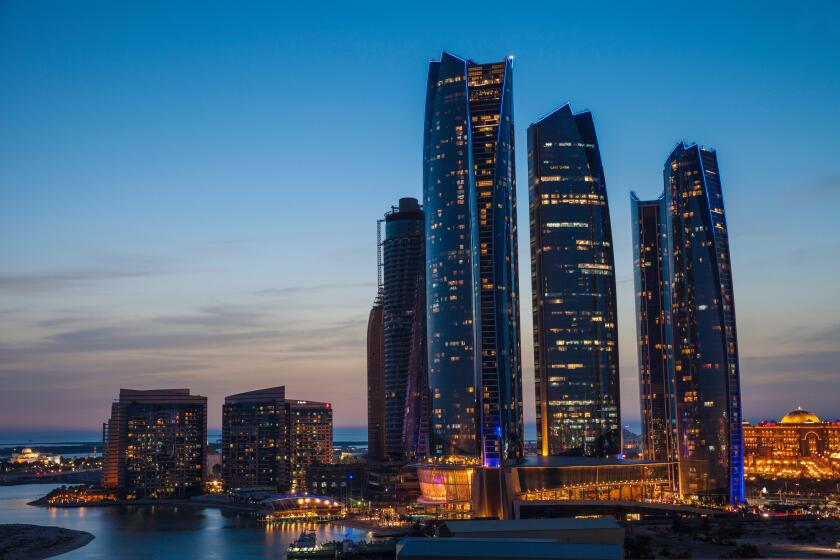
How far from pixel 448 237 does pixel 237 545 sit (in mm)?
76428

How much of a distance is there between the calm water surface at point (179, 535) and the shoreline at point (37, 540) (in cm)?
241

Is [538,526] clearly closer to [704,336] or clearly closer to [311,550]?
[311,550]

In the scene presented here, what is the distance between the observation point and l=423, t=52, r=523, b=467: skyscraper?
597 feet

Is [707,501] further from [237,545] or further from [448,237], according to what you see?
[237,545]

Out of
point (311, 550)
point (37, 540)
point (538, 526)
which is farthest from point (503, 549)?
point (37, 540)

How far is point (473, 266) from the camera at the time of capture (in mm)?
183875

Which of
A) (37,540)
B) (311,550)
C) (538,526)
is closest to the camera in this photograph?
(538,526)

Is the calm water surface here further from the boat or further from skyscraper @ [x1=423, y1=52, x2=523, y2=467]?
skyscraper @ [x1=423, y1=52, x2=523, y2=467]

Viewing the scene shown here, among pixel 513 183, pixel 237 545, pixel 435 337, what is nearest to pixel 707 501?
pixel 435 337

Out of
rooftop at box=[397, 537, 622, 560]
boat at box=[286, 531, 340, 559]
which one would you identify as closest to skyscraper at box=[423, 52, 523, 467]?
boat at box=[286, 531, 340, 559]

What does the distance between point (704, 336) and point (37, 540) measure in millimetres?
128110

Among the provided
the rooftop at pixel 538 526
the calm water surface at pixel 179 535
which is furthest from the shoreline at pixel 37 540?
the rooftop at pixel 538 526

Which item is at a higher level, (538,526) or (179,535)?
(538,526)

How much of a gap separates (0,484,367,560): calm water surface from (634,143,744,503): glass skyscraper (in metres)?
73.4
